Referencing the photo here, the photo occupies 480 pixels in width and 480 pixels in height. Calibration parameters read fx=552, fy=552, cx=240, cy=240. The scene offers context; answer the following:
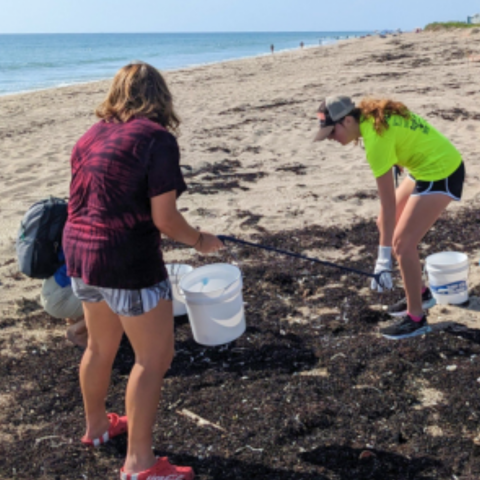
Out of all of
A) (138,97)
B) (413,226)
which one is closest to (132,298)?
(138,97)

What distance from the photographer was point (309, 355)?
3.55 m

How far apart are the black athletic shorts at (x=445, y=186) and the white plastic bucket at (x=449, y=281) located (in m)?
0.61

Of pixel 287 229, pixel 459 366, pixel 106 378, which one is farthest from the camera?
pixel 287 229

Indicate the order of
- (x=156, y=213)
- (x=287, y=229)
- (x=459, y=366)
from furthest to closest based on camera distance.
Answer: (x=287, y=229) < (x=459, y=366) < (x=156, y=213)

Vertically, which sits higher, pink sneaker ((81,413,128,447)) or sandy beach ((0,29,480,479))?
sandy beach ((0,29,480,479))

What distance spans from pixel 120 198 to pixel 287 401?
1.59 m

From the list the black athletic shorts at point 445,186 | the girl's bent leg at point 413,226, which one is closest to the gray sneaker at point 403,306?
the girl's bent leg at point 413,226

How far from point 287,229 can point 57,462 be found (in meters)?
3.42

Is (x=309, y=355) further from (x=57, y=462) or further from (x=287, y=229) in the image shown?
(x=287, y=229)

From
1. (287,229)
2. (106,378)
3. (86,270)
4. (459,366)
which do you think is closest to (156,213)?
(86,270)

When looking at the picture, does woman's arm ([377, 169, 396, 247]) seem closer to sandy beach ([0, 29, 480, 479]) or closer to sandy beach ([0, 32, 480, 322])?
sandy beach ([0, 29, 480, 479])

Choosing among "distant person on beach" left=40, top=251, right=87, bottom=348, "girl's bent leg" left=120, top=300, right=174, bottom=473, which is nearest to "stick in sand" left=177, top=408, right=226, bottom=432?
"girl's bent leg" left=120, top=300, right=174, bottom=473

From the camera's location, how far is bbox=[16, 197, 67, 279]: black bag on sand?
3.49 meters

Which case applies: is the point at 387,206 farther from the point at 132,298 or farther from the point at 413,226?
the point at 132,298
